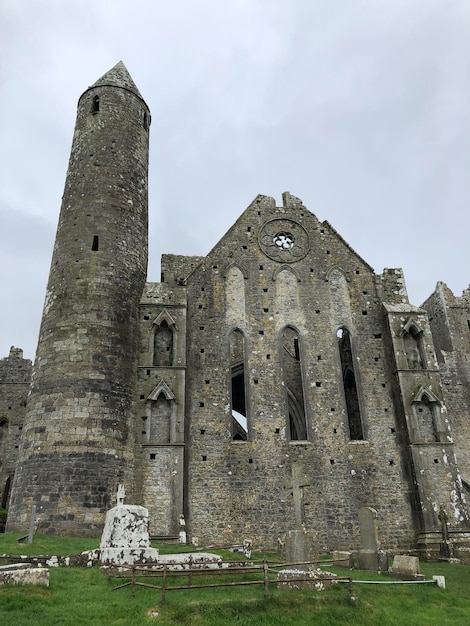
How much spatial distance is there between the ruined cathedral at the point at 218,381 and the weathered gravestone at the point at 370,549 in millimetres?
1985

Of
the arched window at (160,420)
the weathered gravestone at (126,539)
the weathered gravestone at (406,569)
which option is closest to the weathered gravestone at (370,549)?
the weathered gravestone at (406,569)

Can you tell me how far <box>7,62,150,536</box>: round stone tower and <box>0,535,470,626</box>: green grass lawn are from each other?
5829mm

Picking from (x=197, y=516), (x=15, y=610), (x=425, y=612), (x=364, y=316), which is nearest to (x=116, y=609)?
(x=15, y=610)

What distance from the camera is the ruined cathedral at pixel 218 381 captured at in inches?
624

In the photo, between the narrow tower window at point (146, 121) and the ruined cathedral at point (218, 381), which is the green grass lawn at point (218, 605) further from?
the narrow tower window at point (146, 121)

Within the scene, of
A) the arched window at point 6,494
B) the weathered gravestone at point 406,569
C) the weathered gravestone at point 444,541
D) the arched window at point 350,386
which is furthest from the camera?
the arched window at point 6,494

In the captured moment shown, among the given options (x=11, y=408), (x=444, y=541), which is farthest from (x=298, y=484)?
(x=11, y=408)

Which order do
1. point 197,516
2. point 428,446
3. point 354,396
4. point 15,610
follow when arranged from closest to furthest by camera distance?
point 15,610 → point 197,516 → point 428,446 → point 354,396

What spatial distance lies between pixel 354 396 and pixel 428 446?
14.4 ft

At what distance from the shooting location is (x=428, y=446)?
57.7 feet

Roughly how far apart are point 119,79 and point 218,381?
13.2 metres

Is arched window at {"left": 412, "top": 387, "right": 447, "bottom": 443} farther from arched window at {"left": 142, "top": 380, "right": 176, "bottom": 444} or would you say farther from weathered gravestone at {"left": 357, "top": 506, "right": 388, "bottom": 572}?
arched window at {"left": 142, "top": 380, "right": 176, "bottom": 444}

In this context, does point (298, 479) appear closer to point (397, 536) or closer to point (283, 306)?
point (397, 536)

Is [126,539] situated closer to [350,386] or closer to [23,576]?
[23,576]
